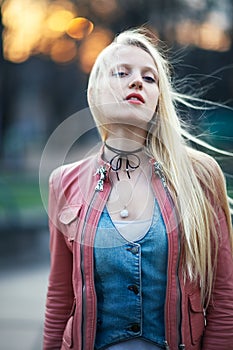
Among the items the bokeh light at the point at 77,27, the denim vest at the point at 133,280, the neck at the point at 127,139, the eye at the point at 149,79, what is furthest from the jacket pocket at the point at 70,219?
the bokeh light at the point at 77,27

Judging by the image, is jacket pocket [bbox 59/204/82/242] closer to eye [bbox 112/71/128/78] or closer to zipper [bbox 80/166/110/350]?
zipper [bbox 80/166/110/350]

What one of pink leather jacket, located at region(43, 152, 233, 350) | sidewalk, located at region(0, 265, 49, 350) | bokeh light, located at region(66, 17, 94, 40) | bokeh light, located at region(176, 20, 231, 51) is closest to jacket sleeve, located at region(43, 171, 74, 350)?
pink leather jacket, located at region(43, 152, 233, 350)

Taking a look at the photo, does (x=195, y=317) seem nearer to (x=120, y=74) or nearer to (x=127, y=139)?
(x=127, y=139)

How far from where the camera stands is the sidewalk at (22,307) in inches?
192

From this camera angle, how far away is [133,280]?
206 cm

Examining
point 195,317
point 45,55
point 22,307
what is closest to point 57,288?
point 195,317

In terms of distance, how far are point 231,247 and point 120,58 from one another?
2.40 ft

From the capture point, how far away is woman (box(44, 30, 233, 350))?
2.06m

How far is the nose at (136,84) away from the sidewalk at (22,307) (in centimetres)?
306

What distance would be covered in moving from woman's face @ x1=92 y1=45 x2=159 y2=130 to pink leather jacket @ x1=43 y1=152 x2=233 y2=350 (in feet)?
0.59

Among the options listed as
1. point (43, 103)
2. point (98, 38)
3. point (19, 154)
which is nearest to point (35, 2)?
point (98, 38)

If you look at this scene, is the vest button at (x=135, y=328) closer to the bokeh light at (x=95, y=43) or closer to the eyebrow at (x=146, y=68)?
the eyebrow at (x=146, y=68)

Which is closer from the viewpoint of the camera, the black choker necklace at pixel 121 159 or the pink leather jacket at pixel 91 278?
the pink leather jacket at pixel 91 278

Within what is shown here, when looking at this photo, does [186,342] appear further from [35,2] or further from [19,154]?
[19,154]
